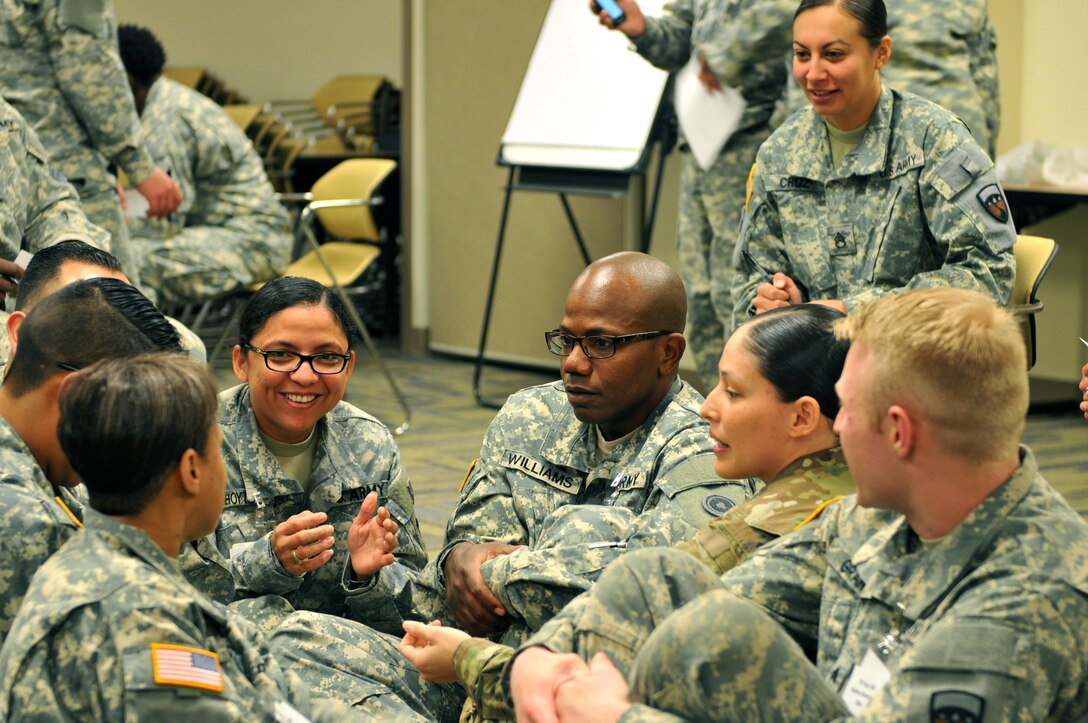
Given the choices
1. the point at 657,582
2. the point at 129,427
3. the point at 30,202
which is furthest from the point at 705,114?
the point at 129,427

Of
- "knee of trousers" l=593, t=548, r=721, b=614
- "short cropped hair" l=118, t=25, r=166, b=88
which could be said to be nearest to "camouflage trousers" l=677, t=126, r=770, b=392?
"short cropped hair" l=118, t=25, r=166, b=88

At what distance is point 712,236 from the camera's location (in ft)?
15.1

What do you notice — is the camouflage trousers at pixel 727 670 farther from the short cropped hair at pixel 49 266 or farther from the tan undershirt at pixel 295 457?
the short cropped hair at pixel 49 266

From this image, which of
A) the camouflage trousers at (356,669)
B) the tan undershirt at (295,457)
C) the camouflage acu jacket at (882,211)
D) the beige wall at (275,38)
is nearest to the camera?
the camouflage trousers at (356,669)

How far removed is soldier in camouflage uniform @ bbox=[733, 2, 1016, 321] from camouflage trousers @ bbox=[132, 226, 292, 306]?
9.70ft

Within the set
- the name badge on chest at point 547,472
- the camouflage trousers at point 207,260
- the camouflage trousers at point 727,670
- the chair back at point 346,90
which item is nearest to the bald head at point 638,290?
the name badge on chest at point 547,472

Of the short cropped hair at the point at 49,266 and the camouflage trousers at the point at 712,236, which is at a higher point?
the short cropped hair at the point at 49,266

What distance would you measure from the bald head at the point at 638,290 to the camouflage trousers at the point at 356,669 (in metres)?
0.72

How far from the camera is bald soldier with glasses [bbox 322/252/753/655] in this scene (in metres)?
2.33

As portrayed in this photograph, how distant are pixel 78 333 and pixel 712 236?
2.85 metres

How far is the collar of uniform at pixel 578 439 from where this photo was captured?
8.43ft

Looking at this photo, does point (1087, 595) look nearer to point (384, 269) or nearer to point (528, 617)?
point (528, 617)

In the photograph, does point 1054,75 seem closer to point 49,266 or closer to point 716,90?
point 716,90

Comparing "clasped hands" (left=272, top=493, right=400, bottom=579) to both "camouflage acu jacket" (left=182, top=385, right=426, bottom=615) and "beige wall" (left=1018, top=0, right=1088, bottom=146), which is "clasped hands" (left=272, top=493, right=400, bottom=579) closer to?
"camouflage acu jacket" (left=182, top=385, right=426, bottom=615)
